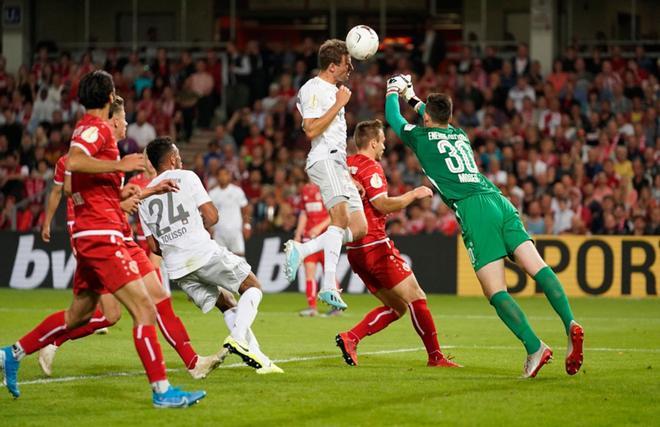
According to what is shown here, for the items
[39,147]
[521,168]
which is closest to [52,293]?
[39,147]

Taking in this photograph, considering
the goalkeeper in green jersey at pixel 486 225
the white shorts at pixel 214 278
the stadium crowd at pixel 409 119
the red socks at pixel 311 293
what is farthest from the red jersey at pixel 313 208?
the white shorts at pixel 214 278

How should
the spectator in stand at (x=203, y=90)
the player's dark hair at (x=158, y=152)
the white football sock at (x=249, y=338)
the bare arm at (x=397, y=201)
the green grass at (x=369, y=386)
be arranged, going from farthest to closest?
the spectator in stand at (x=203, y=90) < the bare arm at (x=397, y=201) < the white football sock at (x=249, y=338) < the player's dark hair at (x=158, y=152) < the green grass at (x=369, y=386)

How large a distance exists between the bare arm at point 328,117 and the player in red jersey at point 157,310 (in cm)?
177

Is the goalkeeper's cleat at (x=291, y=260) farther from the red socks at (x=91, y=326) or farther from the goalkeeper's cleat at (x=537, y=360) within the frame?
the goalkeeper's cleat at (x=537, y=360)

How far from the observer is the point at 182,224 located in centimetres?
1038

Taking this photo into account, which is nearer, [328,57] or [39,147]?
[328,57]

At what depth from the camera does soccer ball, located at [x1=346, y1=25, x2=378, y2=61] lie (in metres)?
11.4

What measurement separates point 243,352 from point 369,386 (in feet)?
3.91

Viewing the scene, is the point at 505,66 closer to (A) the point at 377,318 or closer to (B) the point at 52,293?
(B) the point at 52,293

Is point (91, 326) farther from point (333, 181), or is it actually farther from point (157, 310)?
point (333, 181)

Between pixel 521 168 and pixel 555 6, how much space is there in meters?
7.06

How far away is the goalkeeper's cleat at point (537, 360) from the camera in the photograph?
10.0m

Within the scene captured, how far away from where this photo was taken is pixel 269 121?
93.6 ft

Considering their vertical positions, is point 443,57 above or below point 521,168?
above
